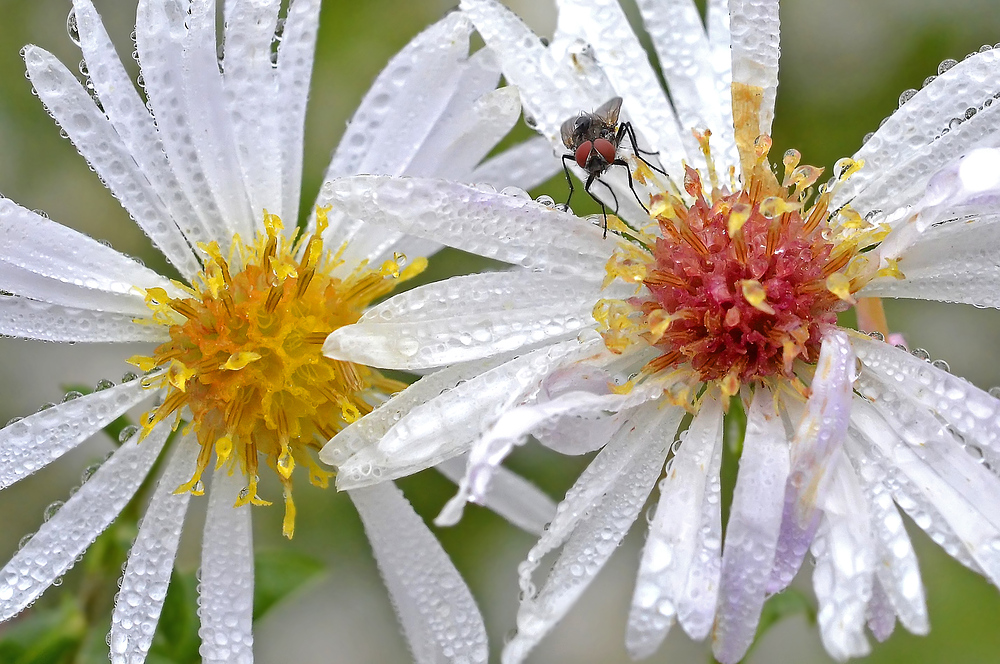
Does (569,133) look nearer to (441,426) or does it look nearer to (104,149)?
(441,426)

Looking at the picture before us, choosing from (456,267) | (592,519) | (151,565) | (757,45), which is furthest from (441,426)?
(456,267)

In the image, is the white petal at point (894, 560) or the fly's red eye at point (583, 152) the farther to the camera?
the fly's red eye at point (583, 152)

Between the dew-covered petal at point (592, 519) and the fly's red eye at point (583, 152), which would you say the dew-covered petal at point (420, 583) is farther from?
the fly's red eye at point (583, 152)

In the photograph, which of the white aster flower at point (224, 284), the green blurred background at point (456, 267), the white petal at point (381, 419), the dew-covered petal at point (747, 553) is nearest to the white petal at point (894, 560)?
the dew-covered petal at point (747, 553)

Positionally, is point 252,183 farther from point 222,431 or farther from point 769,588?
point 769,588

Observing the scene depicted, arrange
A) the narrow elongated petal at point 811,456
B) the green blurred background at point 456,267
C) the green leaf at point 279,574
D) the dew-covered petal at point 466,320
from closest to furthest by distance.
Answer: the narrow elongated petal at point 811,456 < the dew-covered petal at point 466,320 < the green leaf at point 279,574 < the green blurred background at point 456,267

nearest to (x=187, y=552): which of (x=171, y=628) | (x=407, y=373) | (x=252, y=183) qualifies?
(x=171, y=628)
